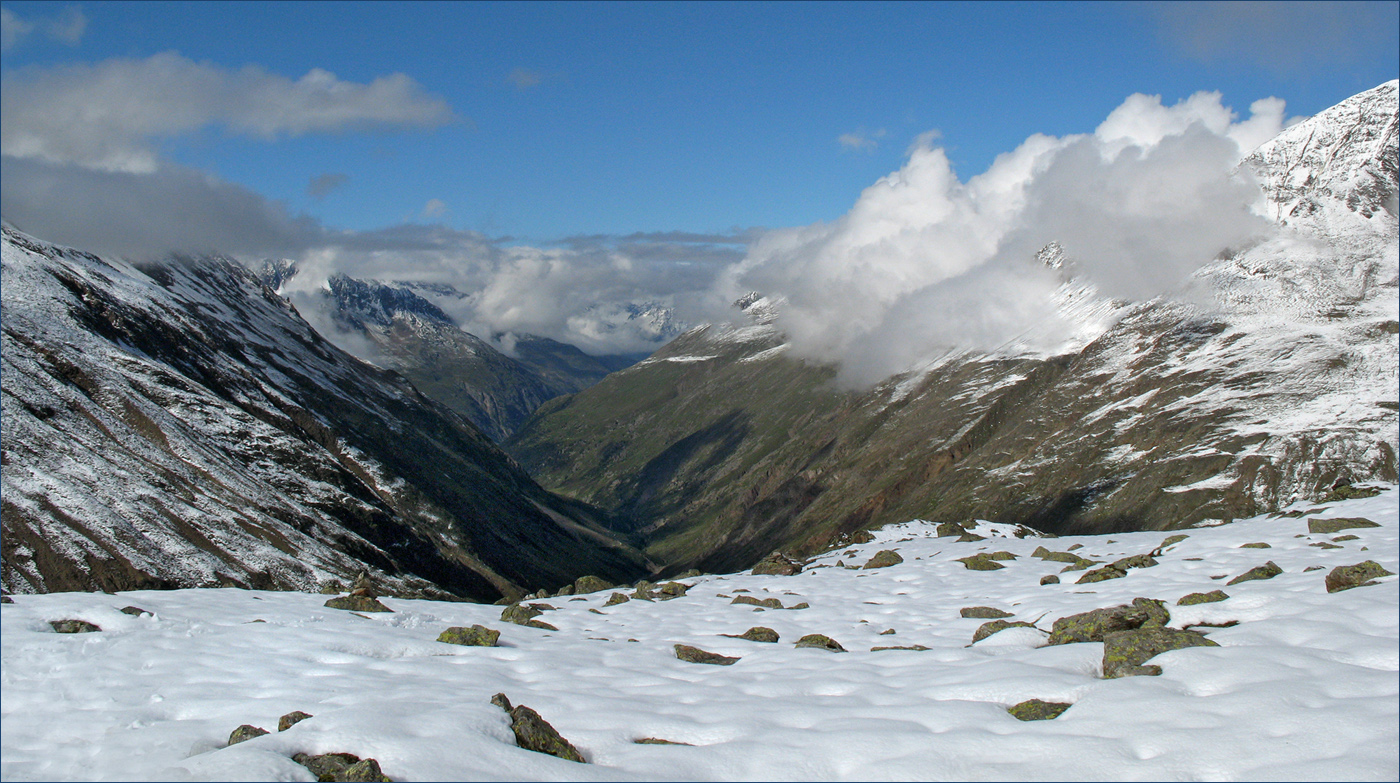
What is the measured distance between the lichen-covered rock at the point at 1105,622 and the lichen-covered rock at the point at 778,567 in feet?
87.0

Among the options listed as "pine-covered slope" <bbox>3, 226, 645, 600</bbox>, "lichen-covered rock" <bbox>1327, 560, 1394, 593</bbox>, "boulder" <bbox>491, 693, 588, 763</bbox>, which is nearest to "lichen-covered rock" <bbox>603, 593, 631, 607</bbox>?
"boulder" <bbox>491, 693, 588, 763</bbox>

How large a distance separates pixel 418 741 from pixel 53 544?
5273 inches

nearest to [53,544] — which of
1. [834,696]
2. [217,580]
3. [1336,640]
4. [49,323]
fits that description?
[217,580]

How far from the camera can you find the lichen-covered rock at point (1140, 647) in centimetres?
1633

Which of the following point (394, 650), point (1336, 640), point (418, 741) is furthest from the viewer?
point (394, 650)

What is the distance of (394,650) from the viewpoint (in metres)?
21.1

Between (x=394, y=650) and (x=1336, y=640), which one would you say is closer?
(x=1336, y=640)

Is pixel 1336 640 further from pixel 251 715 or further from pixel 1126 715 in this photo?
pixel 251 715

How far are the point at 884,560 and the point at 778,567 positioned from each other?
22.7ft

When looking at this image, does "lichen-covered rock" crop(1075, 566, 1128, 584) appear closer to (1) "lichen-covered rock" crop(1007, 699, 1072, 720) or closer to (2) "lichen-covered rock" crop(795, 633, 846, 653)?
(2) "lichen-covered rock" crop(795, 633, 846, 653)

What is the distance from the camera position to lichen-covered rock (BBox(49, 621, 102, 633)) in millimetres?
19938

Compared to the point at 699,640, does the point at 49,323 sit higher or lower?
higher

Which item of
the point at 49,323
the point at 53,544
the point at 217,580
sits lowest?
the point at 217,580

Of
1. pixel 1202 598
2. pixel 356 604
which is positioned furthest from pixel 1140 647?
pixel 356 604
